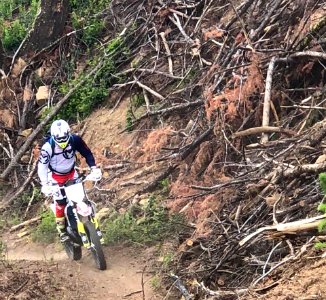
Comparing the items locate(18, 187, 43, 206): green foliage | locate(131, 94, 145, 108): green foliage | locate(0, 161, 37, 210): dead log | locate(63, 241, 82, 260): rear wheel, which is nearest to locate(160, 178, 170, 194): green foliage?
locate(63, 241, 82, 260): rear wheel

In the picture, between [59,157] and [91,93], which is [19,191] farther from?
[59,157]

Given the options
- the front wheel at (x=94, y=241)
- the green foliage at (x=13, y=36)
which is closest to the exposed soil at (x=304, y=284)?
the front wheel at (x=94, y=241)

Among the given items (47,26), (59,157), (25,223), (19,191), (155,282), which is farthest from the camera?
(47,26)

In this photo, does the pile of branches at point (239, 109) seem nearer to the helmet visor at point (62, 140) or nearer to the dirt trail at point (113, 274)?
the dirt trail at point (113, 274)

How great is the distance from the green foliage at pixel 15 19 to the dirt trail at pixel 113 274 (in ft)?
26.7

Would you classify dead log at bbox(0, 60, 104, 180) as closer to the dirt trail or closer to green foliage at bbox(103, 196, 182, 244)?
the dirt trail

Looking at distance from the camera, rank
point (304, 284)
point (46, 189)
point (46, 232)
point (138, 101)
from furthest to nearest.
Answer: point (138, 101) < point (46, 232) < point (46, 189) < point (304, 284)

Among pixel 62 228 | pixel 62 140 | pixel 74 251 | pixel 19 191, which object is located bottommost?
pixel 19 191

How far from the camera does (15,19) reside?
17.2 m

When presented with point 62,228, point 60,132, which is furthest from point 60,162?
point 62,228

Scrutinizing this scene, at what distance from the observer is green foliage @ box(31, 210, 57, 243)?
32.9 feet

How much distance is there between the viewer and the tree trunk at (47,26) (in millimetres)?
14688

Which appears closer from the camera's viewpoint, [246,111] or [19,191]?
[246,111]

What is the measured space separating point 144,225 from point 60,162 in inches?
70.0
